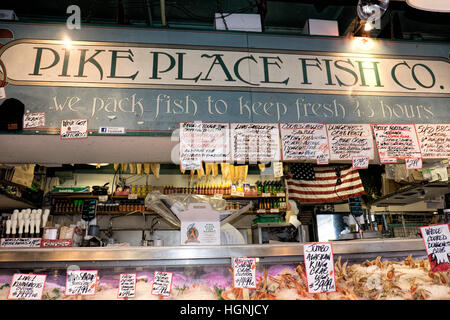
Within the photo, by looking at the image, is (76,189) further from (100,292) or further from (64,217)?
(100,292)

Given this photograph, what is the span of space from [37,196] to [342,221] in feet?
23.5

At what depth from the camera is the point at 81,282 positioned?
7.24 ft

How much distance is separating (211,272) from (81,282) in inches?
34.7

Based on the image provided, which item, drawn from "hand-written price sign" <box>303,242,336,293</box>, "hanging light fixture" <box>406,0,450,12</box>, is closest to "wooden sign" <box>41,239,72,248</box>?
"hand-written price sign" <box>303,242,336,293</box>

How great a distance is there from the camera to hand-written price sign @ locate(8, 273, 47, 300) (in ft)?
7.08

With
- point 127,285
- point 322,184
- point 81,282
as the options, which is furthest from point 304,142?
point 322,184

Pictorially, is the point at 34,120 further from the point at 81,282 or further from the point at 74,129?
the point at 81,282

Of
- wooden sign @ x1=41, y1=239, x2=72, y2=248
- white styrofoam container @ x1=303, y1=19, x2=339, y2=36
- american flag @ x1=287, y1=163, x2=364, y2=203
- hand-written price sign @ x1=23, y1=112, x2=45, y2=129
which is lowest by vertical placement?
wooden sign @ x1=41, y1=239, x2=72, y2=248

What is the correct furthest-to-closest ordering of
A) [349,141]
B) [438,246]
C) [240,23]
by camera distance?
[240,23] < [349,141] < [438,246]

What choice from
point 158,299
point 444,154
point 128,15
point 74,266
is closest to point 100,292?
point 74,266

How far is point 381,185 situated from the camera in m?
7.64

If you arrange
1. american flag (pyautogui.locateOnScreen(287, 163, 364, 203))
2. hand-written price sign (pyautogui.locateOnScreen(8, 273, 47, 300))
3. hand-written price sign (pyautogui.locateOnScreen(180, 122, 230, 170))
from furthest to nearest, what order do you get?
1. american flag (pyautogui.locateOnScreen(287, 163, 364, 203))
2. hand-written price sign (pyautogui.locateOnScreen(180, 122, 230, 170))
3. hand-written price sign (pyautogui.locateOnScreen(8, 273, 47, 300))

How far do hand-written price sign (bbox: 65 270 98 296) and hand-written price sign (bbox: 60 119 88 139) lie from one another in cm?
103

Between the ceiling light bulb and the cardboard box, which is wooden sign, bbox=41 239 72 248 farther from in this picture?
the ceiling light bulb
